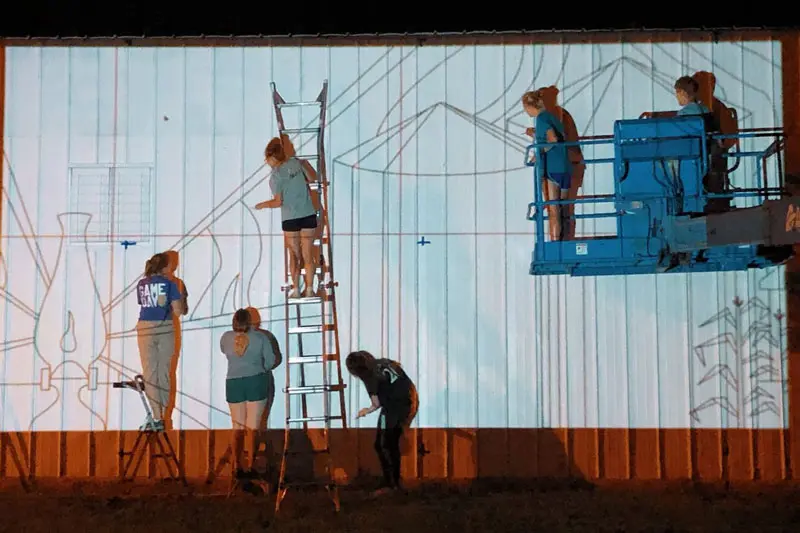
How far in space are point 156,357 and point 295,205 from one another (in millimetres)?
2264

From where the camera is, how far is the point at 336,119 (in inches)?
373

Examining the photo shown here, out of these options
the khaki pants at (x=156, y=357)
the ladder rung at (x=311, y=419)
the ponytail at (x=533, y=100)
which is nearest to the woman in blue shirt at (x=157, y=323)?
the khaki pants at (x=156, y=357)

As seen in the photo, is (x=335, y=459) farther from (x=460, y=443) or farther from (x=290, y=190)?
(x=290, y=190)

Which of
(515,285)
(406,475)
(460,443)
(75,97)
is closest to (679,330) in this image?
(515,285)

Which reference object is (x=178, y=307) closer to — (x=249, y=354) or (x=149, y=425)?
(x=249, y=354)

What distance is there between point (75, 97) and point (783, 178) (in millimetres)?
7714

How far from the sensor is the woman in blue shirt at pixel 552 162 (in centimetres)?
834

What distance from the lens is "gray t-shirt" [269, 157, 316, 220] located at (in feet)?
28.9

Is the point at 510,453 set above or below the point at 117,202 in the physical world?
below

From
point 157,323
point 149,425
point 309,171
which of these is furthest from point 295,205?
point 149,425

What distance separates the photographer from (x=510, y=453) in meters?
9.19

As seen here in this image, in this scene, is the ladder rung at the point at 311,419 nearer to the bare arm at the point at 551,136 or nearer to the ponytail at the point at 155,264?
the ponytail at the point at 155,264

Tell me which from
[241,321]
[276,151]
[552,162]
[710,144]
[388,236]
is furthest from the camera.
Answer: [388,236]

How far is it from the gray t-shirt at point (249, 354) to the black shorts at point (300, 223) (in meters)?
1.17
